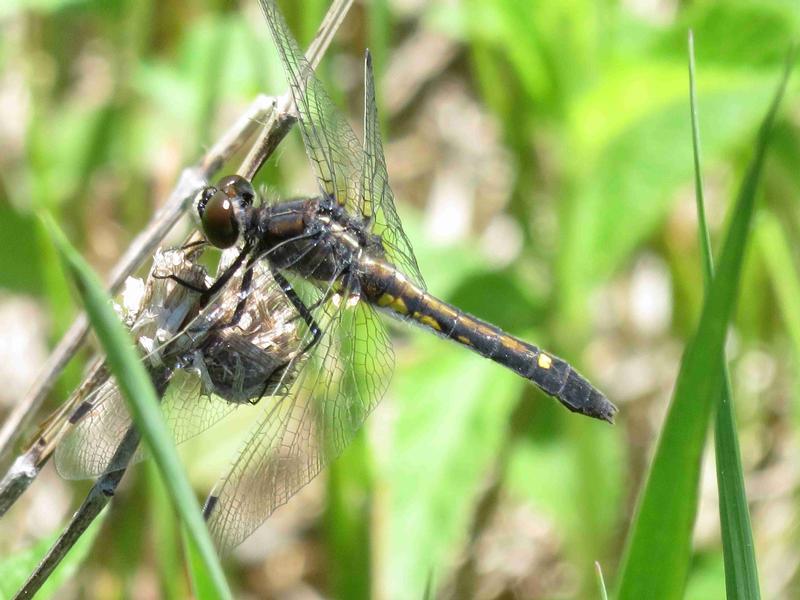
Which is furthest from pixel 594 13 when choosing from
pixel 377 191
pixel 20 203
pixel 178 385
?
pixel 20 203

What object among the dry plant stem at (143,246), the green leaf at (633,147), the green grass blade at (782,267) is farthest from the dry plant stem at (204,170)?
the green grass blade at (782,267)

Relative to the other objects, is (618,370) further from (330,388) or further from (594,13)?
(330,388)

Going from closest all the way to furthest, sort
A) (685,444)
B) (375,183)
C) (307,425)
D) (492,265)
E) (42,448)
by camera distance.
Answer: (685,444) → (42,448) → (307,425) → (375,183) → (492,265)

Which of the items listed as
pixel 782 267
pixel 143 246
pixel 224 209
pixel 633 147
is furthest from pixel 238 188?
pixel 782 267

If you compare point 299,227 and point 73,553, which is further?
point 299,227

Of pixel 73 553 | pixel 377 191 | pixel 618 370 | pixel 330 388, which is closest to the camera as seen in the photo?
pixel 73 553

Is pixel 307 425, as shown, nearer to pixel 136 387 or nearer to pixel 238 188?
pixel 238 188

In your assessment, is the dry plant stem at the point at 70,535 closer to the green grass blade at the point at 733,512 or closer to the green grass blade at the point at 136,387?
the green grass blade at the point at 136,387
